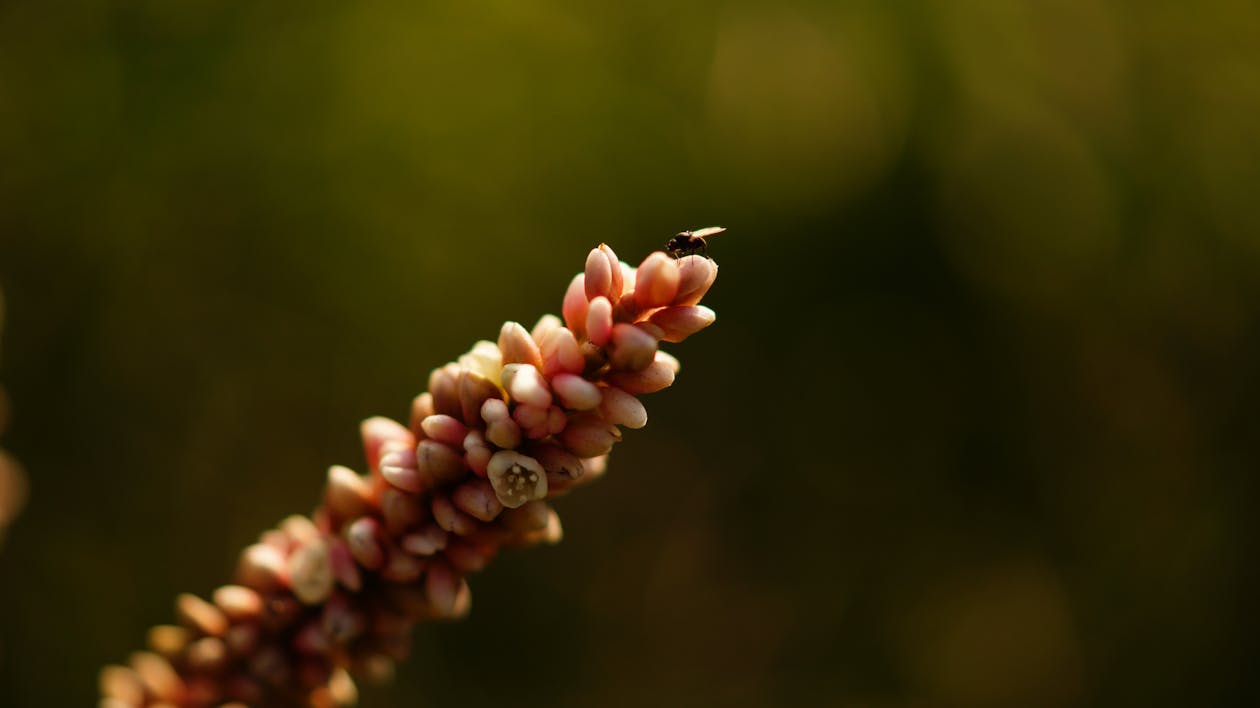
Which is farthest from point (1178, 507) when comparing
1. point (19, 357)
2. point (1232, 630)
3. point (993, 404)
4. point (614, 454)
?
point (19, 357)

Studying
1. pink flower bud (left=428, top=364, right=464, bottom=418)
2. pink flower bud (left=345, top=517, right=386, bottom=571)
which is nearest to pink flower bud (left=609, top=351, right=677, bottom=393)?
pink flower bud (left=428, top=364, right=464, bottom=418)

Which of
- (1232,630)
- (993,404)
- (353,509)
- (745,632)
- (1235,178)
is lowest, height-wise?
(1232,630)

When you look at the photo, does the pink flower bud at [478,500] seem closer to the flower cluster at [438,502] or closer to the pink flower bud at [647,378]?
the flower cluster at [438,502]

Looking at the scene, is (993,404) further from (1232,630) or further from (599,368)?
(599,368)

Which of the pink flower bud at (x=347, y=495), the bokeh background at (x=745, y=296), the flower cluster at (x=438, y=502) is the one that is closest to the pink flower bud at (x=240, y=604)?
the flower cluster at (x=438, y=502)

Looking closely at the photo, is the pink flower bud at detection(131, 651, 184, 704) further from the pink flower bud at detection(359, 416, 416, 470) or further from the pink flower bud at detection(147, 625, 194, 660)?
the pink flower bud at detection(359, 416, 416, 470)

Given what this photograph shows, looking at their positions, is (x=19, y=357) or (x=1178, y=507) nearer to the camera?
(x=19, y=357)
